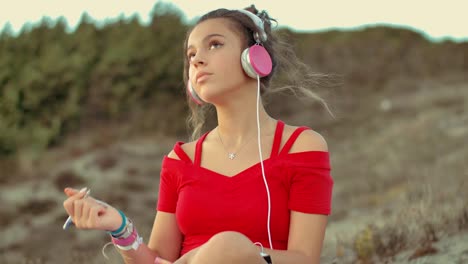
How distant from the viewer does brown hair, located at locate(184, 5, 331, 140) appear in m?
2.94

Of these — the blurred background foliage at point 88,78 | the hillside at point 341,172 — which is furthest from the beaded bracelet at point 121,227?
the blurred background foliage at point 88,78

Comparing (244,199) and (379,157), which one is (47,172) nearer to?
(379,157)

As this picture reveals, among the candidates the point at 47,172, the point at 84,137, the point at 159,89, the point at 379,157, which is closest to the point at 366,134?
the point at 379,157

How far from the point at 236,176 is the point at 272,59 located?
574 mm

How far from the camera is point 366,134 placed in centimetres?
1817

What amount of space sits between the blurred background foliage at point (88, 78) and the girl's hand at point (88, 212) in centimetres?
990

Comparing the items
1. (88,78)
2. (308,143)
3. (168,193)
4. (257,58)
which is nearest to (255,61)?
(257,58)

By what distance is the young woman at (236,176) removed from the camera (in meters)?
2.64

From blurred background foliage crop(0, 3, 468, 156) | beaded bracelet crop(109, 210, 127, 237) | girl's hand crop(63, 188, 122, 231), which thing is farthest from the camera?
blurred background foliage crop(0, 3, 468, 156)

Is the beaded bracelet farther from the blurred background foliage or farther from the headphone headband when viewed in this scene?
the blurred background foliage

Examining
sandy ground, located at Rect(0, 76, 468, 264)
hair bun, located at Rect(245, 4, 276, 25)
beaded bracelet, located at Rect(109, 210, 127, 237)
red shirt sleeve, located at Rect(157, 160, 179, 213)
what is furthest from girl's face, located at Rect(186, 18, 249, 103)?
sandy ground, located at Rect(0, 76, 468, 264)

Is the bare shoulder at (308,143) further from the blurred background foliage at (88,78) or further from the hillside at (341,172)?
the blurred background foliage at (88,78)

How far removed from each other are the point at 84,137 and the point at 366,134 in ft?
23.7

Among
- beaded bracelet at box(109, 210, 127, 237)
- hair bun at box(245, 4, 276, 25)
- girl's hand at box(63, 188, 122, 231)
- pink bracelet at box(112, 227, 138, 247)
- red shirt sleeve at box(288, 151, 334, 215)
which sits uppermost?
hair bun at box(245, 4, 276, 25)
